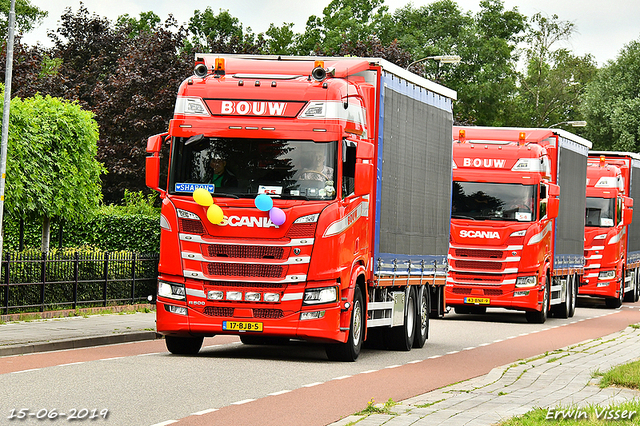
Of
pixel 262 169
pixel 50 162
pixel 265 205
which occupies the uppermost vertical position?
pixel 50 162

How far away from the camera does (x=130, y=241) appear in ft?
101

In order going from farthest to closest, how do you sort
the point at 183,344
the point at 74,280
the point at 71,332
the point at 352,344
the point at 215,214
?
1. the point at 74,280
2. the point at 71,332
3. the point at 183,344
4. the point at 352,344
5. the point at 215,214

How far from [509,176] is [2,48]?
2477 centimetres

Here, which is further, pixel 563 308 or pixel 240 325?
pixel 563 308

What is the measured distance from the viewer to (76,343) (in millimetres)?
17172

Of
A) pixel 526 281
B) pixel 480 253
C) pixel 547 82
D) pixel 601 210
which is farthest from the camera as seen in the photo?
pixel 547 82

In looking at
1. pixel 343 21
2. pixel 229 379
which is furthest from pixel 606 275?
pixel 343 21

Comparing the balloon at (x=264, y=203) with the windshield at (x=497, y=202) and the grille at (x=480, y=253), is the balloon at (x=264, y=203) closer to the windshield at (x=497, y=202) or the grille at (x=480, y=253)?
the windshield at (x=497, y=202)

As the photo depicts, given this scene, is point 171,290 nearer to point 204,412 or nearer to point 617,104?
point 204,412

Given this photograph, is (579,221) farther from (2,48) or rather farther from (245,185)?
(2,48)

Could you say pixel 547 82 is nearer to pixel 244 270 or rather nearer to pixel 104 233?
pixel 104 233

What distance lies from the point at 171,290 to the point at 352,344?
2608 millimetres

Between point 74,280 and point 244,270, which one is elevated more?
point 244,270

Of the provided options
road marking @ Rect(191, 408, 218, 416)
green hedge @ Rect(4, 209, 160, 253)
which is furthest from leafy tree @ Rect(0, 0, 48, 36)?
road marking @ Rect(191, 408, 218, 416)
